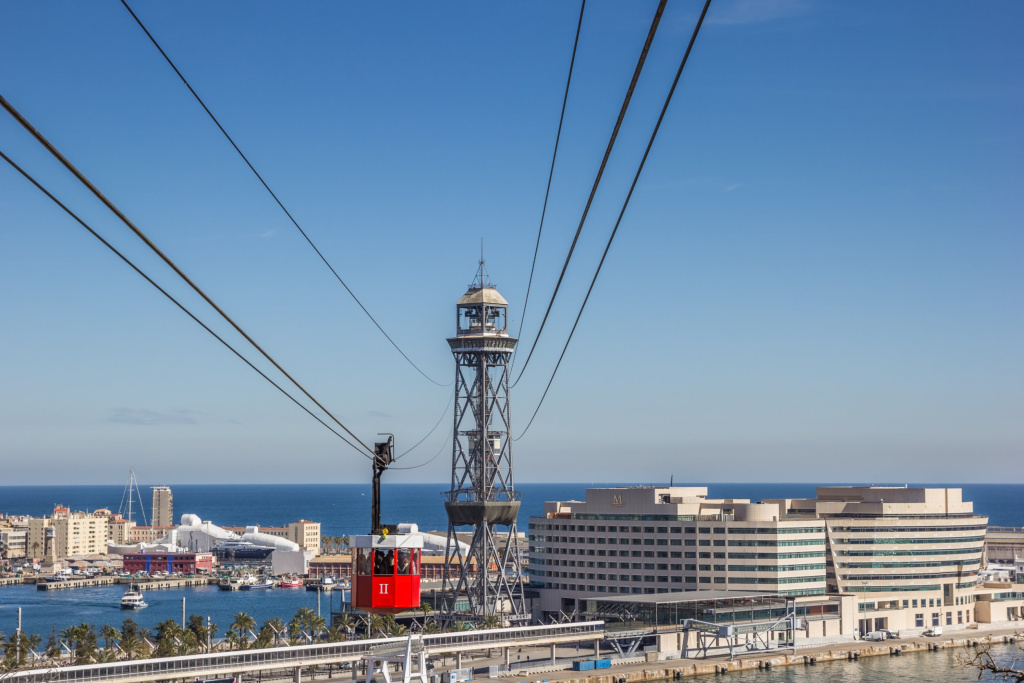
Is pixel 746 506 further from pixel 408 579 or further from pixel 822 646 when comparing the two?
pixel 408 579

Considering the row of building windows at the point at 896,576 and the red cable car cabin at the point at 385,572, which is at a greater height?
the red cable car cabin at the point at 385,572

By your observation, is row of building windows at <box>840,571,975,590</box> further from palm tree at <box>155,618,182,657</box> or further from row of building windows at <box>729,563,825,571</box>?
palm tree at <box>155,618,182,657</box>

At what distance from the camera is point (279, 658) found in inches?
3334

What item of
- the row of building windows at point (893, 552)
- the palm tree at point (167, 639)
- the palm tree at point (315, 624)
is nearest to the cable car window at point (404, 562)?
the palm tree at point (167, 639)

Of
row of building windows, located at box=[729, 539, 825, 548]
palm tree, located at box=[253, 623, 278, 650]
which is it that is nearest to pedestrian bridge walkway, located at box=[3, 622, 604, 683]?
palm tree, located at box=[253, 623, 278, 650]

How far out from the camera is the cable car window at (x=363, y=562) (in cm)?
2908

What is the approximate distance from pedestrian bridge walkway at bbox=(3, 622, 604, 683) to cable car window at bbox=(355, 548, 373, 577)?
4543 centimetres

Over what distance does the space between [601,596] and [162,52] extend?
11584cm

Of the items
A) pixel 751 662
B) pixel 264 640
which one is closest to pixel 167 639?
pixel 264 640

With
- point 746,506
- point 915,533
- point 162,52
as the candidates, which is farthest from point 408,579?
point 915,533

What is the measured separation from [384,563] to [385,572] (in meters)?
0.21

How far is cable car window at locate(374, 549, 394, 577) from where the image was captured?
2900cm

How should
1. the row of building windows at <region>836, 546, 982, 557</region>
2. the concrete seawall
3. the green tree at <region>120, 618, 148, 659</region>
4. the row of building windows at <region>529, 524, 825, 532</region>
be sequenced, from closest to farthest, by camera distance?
the concrete seawall < the green tree at <region>120, 618, 148, 659</region> < the row of building windows at <region>529, 524, 825, 532</region> < the row of building windows at <region>836, 546, 982, 557</region>

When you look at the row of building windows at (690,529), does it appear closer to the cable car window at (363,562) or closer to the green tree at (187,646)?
the green tree at (187,646)
